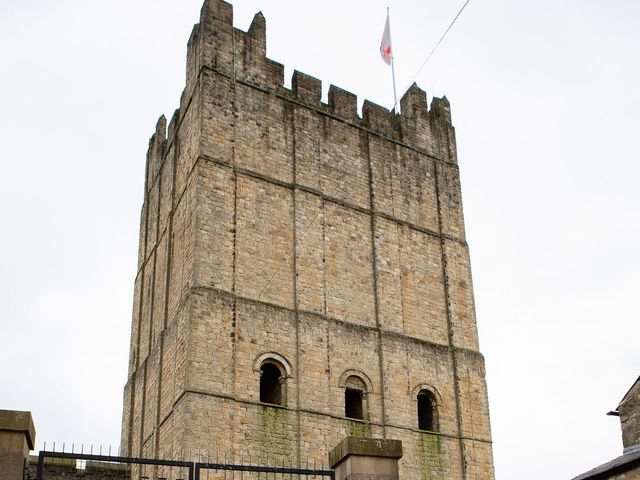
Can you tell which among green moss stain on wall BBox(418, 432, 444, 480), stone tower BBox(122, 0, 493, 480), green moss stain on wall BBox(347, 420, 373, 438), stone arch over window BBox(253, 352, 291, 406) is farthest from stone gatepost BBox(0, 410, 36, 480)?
green moss stain on wall BBox(418, 432, 444, 480)

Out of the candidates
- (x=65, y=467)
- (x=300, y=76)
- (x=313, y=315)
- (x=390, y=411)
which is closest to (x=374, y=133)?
(x=300, y=76)

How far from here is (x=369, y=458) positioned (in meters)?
10.5

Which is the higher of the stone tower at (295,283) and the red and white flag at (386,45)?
the red and white flag at (386,45)

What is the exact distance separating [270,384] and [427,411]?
474 cm

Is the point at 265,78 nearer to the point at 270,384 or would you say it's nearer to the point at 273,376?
the point at 273,376

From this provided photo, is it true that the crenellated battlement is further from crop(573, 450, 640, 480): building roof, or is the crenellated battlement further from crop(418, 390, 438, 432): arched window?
crop(573, 450, 640, 480): building roof

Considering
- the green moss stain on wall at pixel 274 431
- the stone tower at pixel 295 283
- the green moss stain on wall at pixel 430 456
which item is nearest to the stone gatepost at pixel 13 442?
the stone tower at pixel 295 283

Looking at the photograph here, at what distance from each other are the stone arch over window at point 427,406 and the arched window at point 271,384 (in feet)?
13.0

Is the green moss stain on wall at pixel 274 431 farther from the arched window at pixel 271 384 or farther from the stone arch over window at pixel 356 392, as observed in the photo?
the stone arch over window at pixel 356 392

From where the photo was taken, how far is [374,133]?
27281mm

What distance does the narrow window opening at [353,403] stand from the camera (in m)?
22.9

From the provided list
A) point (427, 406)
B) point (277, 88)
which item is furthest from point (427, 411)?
point (277, 88)

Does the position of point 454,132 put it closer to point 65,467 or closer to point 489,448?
point 489,448

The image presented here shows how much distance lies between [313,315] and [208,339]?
311 centimetres
